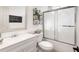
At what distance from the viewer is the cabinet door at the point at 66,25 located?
3.52ft

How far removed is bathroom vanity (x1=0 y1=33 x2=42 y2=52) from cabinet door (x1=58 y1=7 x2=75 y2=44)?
295 mm

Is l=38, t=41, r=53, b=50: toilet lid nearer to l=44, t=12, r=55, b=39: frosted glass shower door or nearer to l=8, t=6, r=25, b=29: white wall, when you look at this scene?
l=44, t=12, r=55, b=39: frosted glass shower door

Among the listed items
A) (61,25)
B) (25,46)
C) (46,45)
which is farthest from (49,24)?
(25,46)

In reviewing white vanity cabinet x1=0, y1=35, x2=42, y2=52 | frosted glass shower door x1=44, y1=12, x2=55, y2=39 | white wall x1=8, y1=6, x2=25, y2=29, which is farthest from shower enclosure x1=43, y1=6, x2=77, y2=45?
white wall x1=8, y1=6, x2=25, y2=29

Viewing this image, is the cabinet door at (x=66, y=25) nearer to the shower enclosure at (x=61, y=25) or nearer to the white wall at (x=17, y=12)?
the shower enclosure at (x=61, y=25)

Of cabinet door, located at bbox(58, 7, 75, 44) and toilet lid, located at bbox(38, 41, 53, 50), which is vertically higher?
cabinet door, located at bbox(58, 7, 75, 44)

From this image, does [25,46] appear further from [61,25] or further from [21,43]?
[61,25]

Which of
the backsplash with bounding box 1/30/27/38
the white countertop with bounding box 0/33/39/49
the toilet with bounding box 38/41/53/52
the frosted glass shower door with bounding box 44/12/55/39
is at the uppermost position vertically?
the frosted glass shower door with bounding box 44/12/55/39

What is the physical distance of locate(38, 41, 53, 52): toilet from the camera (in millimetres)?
1133

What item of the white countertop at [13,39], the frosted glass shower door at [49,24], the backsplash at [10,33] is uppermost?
the frosted glass shower door at [49,24]

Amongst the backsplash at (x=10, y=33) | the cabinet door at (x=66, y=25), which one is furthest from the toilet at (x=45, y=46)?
the backsplash at (x=10, y=33)
